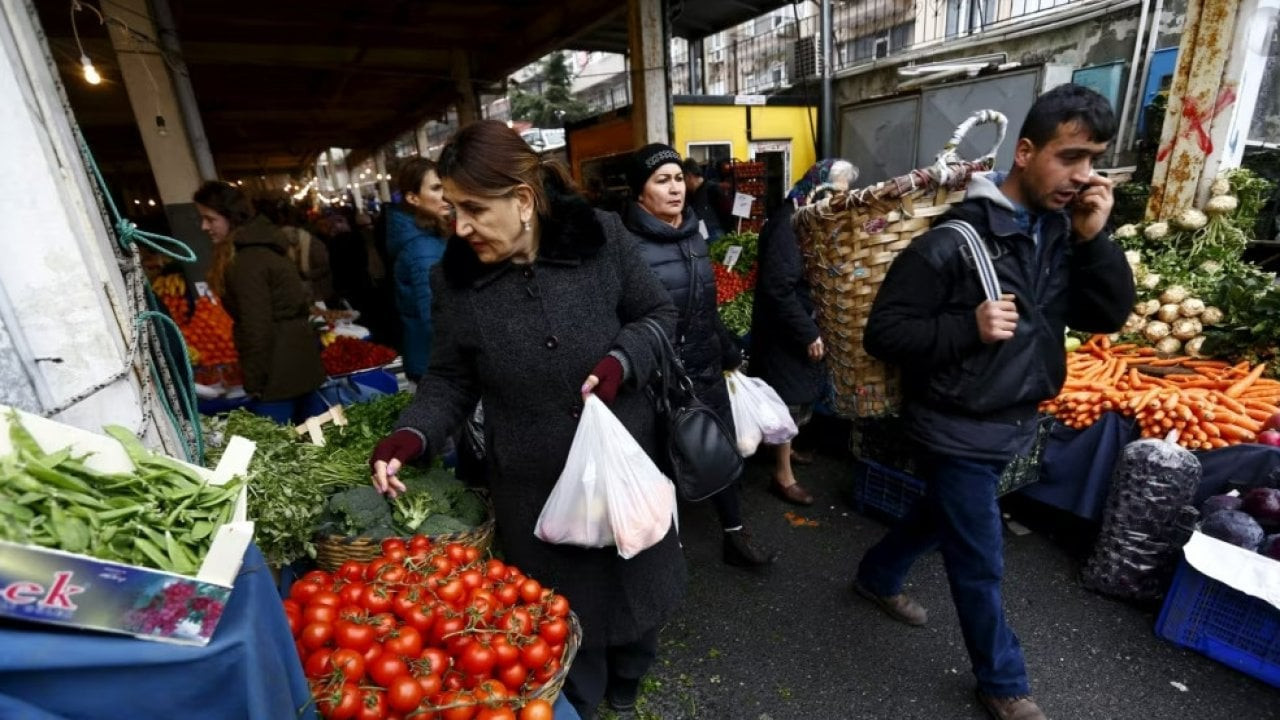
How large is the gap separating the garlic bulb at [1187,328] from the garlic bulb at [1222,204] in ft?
3.34

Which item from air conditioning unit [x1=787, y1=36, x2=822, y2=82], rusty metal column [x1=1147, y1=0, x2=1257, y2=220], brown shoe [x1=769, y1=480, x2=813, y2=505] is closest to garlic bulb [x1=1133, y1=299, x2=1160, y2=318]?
rusty metal column [x1=1147, y1=0, x2=1257, y2=220]

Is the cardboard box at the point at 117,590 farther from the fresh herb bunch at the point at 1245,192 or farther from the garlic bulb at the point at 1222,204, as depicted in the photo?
the fresh herb bunch at the point at 1245,192

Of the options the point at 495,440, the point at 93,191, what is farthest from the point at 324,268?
the point at 495,440

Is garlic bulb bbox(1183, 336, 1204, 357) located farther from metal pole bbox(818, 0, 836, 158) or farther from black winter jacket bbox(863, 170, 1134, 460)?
metal pole bbox(818, 0, 836, 158)

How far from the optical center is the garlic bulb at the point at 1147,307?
3.84 meters

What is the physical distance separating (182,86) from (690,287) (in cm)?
577

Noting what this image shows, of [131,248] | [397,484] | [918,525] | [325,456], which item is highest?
[131,248]

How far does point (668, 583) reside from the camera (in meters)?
2.08

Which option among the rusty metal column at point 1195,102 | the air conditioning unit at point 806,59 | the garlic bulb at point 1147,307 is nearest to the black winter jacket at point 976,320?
the garlic bulb at point 1147,307

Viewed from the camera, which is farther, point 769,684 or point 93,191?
point 769,684

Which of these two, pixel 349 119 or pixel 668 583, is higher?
pixel 349 119

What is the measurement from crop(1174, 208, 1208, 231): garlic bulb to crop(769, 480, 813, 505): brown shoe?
130 inches

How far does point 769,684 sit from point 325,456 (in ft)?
7.08

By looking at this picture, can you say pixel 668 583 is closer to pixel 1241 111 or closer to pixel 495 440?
pixel 495 440
